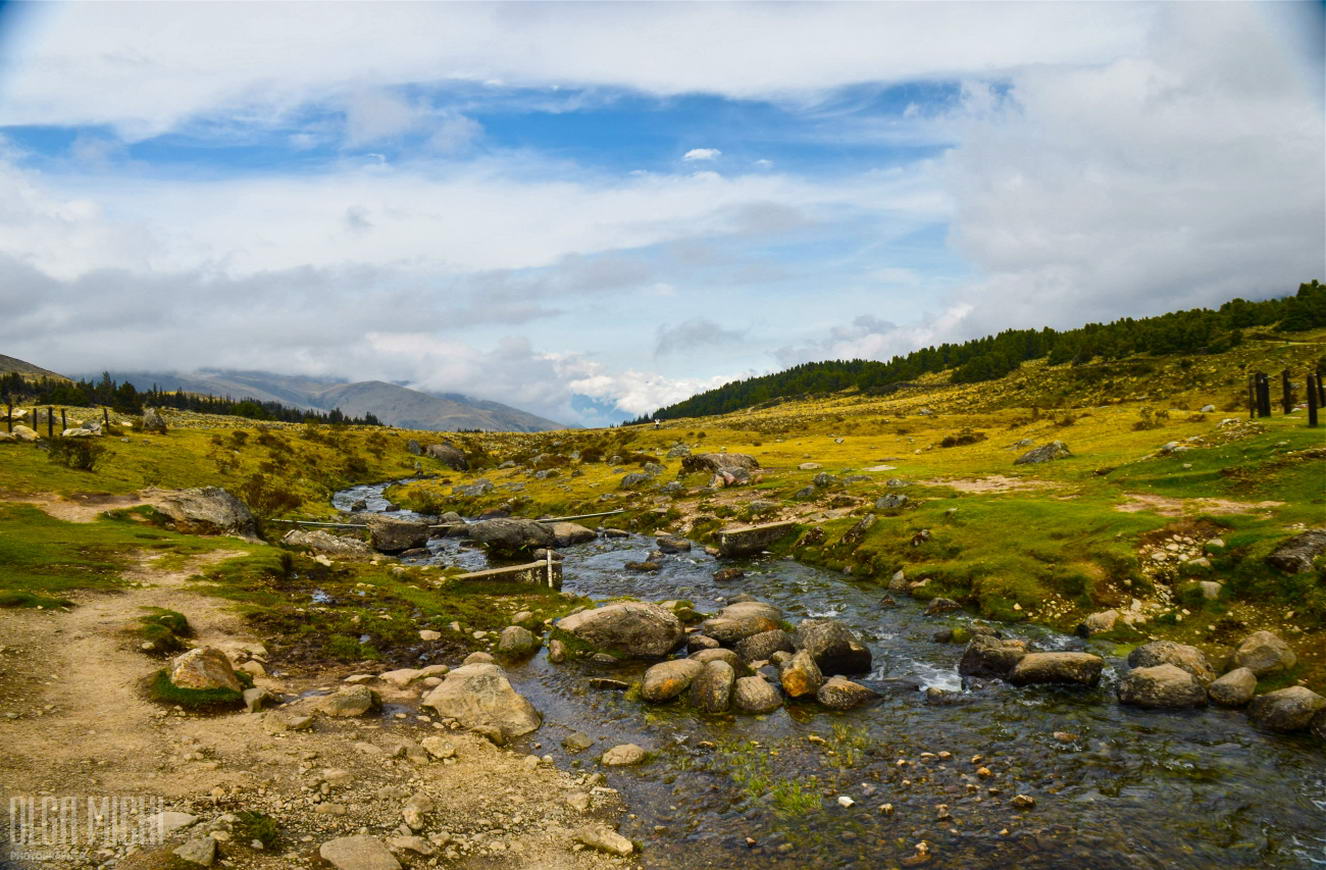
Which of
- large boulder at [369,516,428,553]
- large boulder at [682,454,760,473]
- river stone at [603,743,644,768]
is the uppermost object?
large boulder at [682,454,760,473]

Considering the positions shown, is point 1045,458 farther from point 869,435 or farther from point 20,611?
point 20,611

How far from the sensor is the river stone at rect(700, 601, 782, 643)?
24906mm

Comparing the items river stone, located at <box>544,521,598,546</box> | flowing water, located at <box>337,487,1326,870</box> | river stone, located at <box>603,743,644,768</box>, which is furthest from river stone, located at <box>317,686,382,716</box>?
river stone, located at <box>544,521,598,546</box>

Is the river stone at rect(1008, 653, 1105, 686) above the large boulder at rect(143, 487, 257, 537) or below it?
below

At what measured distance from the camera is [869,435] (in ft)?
322

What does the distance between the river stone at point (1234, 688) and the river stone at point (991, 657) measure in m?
4.65

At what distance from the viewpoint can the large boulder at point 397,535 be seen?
1809 inches

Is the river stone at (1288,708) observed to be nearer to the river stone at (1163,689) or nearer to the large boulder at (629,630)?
the river stone at (1163,689)

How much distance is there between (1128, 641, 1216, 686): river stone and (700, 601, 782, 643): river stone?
11468 millimetres

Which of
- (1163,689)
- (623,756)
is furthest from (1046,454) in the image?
(623,756)

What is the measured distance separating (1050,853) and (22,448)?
69.6m

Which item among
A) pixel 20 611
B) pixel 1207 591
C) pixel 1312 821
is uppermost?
pixel 20 611

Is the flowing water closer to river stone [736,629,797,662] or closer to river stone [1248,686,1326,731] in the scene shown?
river stone [1248,686,1326,731]

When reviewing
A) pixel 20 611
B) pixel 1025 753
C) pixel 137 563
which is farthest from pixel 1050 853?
pixel 137 563
